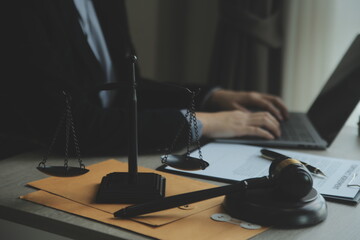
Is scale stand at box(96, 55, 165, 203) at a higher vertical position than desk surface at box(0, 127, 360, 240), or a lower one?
higher

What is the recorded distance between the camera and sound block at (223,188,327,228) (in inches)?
26.7

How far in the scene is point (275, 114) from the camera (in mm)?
1483

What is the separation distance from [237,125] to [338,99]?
32 centimetres

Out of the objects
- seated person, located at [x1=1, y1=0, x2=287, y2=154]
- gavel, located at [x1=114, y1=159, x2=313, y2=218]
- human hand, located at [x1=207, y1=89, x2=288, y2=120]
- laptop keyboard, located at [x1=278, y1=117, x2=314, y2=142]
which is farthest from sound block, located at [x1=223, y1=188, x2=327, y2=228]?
human hand, located at [x1=207, y1=89, x2=288, y2=120]

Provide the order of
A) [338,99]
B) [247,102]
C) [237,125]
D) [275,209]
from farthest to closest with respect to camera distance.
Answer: [247,102]
[338,99]
[237,125]
[275,209]

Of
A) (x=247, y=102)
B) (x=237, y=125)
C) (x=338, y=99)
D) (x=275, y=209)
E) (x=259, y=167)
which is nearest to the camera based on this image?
(x=275, y=209)

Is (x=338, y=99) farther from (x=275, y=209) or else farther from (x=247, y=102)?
(x=275, y=209)

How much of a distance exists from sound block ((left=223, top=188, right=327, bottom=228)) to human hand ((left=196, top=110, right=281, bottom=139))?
0.47m

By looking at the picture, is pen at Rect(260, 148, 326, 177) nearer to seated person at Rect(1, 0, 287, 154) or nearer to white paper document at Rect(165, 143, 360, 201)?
white paper document at Rect(165, 143, 360, 201)

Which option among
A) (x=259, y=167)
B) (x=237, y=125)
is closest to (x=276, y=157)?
(x=259, y=167)

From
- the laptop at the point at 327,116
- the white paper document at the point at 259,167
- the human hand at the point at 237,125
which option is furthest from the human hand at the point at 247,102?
the white paper document at the point at 259,167

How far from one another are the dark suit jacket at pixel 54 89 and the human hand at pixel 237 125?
0.13 m

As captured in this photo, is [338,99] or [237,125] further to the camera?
[338,99]

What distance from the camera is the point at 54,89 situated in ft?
3.38
